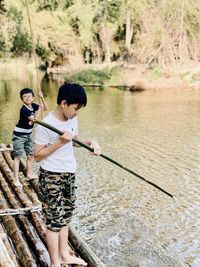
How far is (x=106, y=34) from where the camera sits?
30.3 meters

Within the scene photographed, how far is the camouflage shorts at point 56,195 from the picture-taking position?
3.51 meters

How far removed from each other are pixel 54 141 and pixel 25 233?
155 cm

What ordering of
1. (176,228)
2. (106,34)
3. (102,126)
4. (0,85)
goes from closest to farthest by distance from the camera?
(176,228) → (102,126) → (0,85) → (106,34)

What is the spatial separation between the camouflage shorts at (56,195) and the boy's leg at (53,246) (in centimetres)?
5

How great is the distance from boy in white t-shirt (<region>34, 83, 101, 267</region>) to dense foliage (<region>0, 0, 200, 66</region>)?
22499 mm

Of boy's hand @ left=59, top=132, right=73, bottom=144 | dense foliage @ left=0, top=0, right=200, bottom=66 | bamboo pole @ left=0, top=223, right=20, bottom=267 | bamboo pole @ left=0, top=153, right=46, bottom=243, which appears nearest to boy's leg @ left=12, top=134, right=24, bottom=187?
bamboo pole @ left=0, top=153, right=46, bottom=243

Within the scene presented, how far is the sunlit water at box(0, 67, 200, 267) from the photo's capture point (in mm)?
5980

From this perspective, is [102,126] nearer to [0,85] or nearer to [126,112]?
[126,112]

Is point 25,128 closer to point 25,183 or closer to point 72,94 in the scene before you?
point 25,183

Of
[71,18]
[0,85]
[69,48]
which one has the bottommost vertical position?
[0,85]

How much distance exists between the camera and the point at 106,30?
29984 millimetres

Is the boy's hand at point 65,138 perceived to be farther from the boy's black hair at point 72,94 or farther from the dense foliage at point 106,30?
the dense foliage at point 106,30

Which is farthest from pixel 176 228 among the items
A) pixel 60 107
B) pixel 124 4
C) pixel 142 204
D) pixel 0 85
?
pixel 124 4

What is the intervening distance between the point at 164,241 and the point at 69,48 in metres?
26.6
